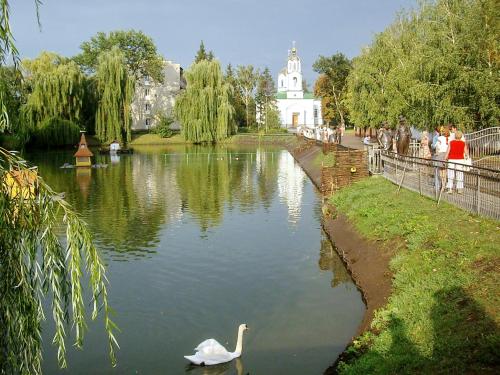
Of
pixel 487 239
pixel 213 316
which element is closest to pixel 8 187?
pixel 213 316

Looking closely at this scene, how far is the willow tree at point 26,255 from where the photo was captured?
16.8ft

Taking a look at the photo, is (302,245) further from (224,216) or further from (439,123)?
(439,123)

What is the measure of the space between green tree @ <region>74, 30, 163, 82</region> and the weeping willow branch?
8562 cm

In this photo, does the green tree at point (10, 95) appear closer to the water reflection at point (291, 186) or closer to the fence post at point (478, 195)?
the fence post at point (478, 195)

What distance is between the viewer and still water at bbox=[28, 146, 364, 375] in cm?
971

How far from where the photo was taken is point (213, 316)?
37.9ft

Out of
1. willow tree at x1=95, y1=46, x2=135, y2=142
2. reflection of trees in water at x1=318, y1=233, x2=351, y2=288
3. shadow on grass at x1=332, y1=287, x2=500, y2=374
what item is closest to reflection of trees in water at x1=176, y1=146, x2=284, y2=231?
reflection of trees in water at x1=318, y1=233, x2=351, y2=288

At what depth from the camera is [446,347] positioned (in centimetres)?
733

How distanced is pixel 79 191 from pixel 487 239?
24306mm

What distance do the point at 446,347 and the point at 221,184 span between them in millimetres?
26354

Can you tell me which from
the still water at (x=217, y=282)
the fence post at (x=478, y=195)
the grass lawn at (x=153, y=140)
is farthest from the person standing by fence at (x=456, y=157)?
the grass lawn at (x=153, y=140)

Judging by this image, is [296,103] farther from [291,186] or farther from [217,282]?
[217,282]

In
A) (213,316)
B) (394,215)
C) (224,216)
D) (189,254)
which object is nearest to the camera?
(213,316)

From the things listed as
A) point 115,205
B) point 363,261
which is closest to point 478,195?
point 363,261
